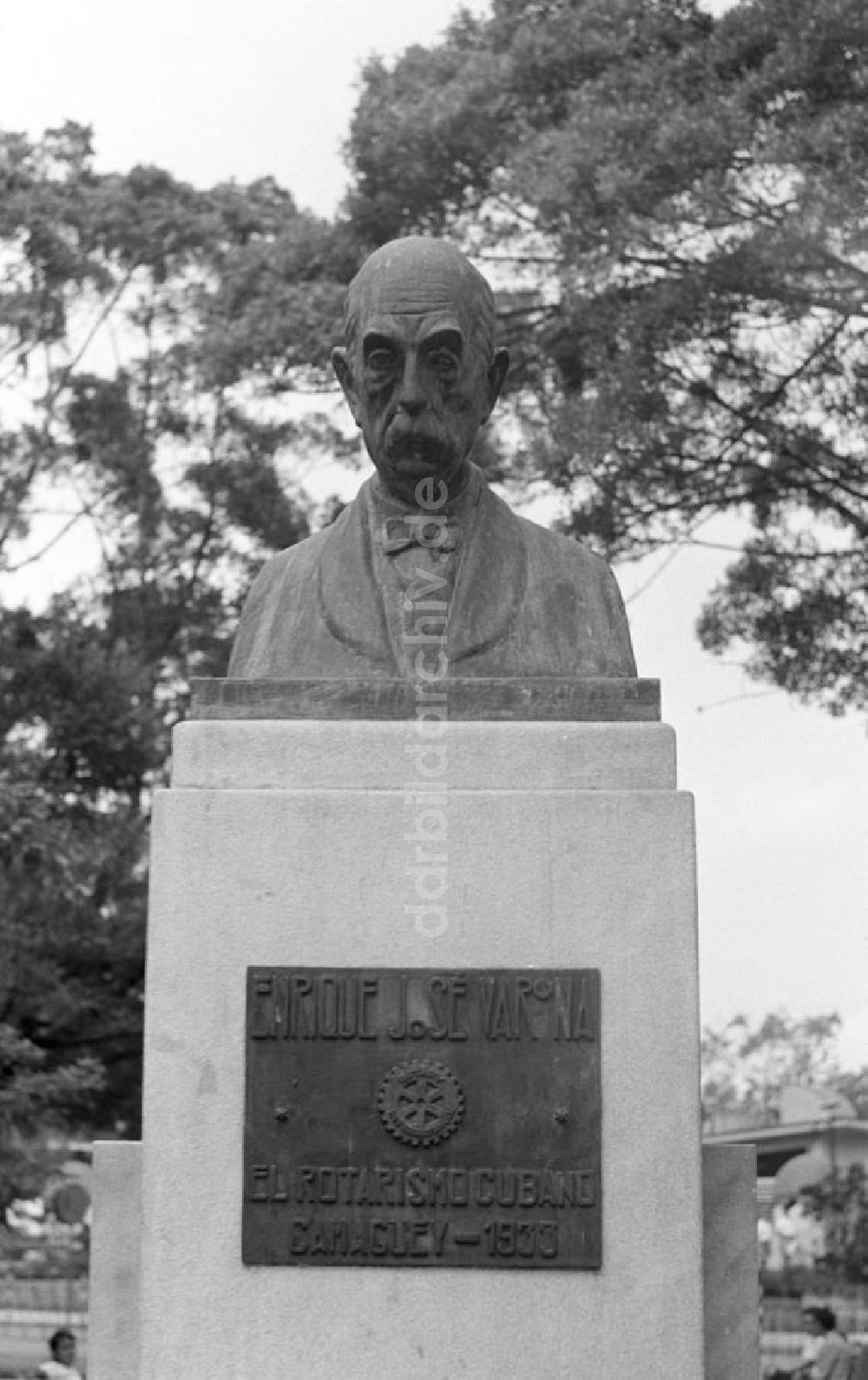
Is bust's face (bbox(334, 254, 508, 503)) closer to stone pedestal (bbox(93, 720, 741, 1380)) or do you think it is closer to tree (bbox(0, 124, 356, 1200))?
stone pedestal (bbox(93, 720, 741, 1380))

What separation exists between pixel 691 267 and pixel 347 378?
808 cm

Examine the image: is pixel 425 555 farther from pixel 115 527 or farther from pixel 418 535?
pixel 115 527

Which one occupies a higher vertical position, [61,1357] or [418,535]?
[418,535]

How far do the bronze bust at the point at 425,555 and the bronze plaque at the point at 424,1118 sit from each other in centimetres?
99

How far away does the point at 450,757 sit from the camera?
20.1ft

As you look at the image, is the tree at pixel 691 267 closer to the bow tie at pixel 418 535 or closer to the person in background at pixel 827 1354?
the person in background at pixel 827 1354

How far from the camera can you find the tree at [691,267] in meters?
14.0

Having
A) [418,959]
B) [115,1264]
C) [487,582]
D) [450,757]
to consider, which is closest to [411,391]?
[487,582]

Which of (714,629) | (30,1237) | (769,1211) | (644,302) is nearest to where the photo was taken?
(644,302)

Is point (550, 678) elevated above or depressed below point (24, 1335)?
above

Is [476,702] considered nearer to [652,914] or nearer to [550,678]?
[550,678]

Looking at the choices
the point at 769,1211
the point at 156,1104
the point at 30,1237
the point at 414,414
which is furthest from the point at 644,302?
the point at 30,1237

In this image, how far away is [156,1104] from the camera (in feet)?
19.5

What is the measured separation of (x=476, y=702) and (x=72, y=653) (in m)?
13.0
